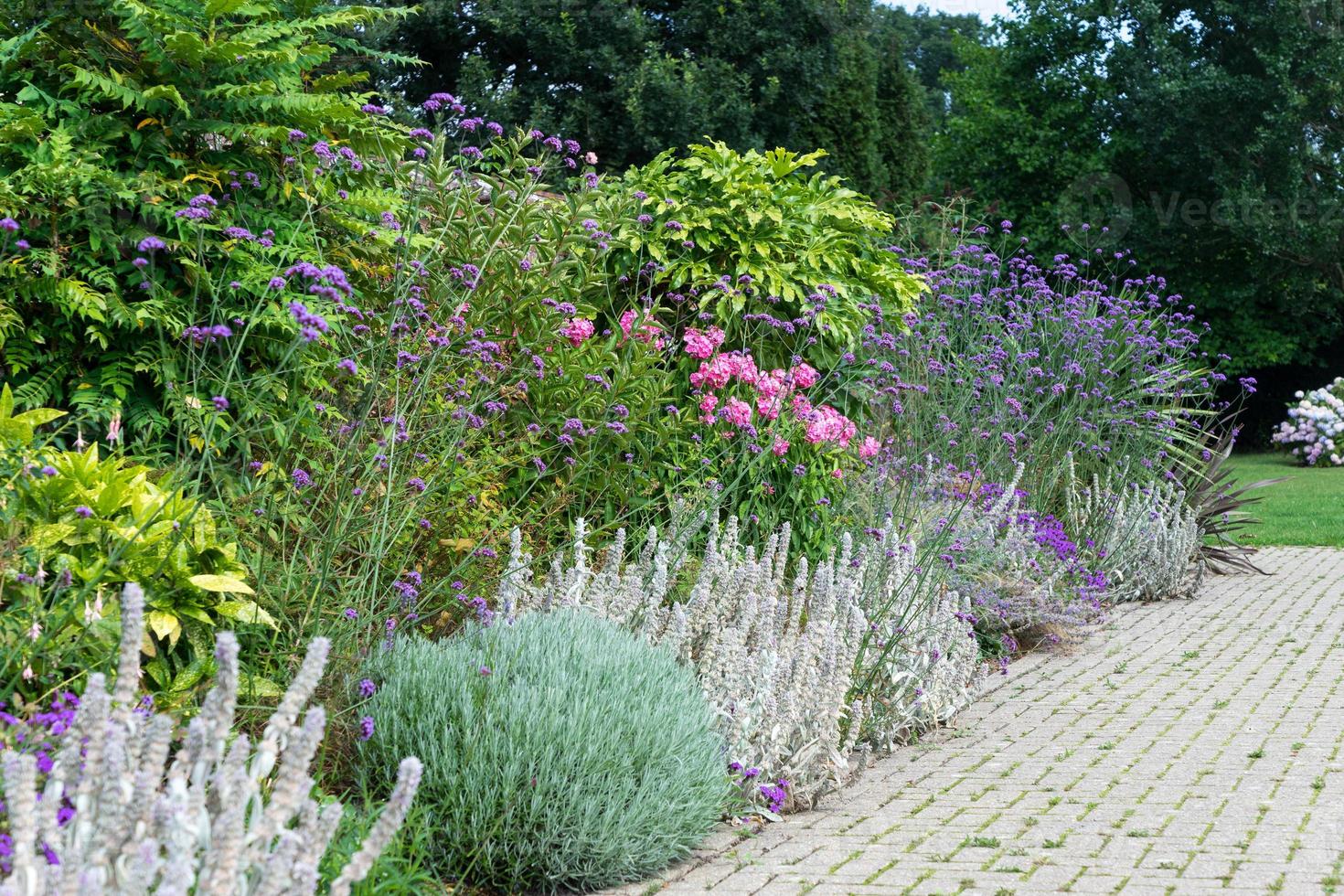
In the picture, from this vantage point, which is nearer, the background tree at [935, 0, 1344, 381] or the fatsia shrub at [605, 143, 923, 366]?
the fatsia shrub at [605, 143, 923, 366]

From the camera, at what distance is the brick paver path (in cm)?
381

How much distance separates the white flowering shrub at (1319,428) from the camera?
2175 centimetres

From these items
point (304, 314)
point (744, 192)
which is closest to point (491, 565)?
point (304, 314)

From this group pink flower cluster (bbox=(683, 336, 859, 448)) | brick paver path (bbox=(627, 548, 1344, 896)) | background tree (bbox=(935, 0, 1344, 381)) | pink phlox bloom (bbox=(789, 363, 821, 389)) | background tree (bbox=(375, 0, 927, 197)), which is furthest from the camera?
background tree (bbox=(935, 0, 1344, 381))

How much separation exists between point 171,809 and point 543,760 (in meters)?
1.58

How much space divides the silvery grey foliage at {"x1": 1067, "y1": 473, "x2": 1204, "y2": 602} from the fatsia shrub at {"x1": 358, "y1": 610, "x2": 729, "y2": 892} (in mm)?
5550

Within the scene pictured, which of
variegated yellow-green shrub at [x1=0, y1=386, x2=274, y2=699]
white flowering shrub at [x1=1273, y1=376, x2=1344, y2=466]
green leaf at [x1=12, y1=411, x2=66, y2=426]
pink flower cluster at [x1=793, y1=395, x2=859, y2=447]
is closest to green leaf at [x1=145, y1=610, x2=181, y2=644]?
variegated yellow-green shrub at [x1=0, y1=386, x2=274, y2=699]

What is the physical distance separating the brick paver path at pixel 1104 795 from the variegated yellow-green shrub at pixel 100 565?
1532 mm

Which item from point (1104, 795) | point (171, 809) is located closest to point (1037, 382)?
point (1104, 795)

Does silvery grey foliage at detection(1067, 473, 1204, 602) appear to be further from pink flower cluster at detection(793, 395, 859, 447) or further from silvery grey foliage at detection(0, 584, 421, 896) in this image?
silvery grey foliage at detection(0, 584, 421, 896)

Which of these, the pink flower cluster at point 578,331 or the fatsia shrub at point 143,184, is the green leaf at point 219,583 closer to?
the fatsia shrub at point 143,184

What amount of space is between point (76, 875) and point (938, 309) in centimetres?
807

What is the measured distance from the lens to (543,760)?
359 cm

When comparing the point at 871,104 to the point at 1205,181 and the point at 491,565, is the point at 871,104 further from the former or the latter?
the point at 491,565
